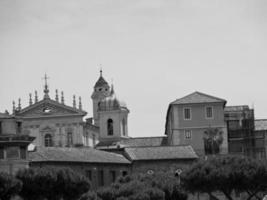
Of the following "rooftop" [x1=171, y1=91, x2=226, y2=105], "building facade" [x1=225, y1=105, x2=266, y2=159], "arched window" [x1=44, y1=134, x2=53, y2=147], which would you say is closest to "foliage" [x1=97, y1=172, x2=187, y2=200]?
"rooftop" [x1=171, y1=91, x2=226, y2=105]

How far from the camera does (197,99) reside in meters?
117

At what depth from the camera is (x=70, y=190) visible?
3290 inches

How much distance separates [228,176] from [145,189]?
650 centimetres

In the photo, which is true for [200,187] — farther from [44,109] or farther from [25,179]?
[44,109]

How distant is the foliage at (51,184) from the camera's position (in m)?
81.2

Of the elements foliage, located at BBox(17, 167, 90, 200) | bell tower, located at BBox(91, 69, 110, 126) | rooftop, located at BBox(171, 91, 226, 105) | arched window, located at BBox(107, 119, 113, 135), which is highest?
bell tower, located at BBox(91, 69, 110, 126)

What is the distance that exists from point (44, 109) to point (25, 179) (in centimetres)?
4832

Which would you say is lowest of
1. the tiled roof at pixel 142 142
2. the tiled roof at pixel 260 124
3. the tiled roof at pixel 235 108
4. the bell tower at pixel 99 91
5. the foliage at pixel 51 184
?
the foliage at pixel 51 184

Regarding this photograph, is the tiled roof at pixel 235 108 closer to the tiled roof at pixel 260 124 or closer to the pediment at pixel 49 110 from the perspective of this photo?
the tiled roof at pixel 260 124

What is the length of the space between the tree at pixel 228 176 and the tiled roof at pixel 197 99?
106 ft

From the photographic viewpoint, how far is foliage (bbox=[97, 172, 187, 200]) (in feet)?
264

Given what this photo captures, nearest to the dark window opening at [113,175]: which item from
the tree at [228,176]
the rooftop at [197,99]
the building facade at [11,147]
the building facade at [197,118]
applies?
the building facade at [11,147]

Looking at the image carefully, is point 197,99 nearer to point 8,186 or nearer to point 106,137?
point 106,137

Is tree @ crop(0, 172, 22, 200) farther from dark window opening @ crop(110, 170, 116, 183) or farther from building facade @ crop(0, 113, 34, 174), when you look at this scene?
dark window opening @ crop(110, 170, 116, 183)
